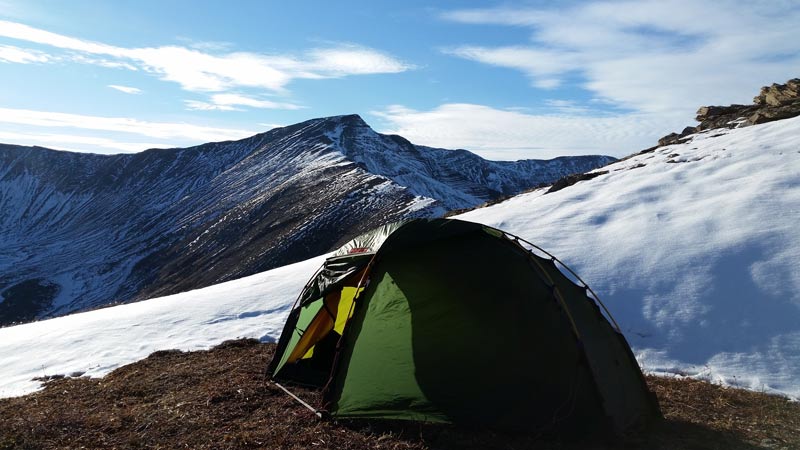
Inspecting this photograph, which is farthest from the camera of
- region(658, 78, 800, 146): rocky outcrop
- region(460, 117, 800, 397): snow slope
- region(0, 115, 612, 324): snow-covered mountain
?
region(0, 115, 612, 324): snow-covered mountain

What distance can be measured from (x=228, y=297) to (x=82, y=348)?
4.05 meters

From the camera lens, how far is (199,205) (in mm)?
117125

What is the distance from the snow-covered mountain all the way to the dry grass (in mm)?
58320

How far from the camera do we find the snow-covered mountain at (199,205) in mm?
80000

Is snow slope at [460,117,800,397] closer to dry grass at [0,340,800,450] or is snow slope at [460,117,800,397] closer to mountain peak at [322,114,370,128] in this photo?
dry grass at [0,340,800,450]

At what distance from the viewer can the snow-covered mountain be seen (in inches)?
3150

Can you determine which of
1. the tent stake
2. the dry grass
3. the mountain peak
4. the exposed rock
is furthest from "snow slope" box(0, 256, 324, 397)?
the mountain peak

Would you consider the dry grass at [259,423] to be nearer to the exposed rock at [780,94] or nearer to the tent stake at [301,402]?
the tent stake at [301,402]

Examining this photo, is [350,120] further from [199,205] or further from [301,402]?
[301,402]

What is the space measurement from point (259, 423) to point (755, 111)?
26920 mm

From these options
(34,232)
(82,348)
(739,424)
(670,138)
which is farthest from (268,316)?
(34,232)

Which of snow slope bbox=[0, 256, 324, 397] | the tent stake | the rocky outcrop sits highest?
the rocky outcrop

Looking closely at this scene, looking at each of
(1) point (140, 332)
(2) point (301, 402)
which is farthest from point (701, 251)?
(1) point (140, 332)

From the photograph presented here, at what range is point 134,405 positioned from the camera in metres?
8.03
